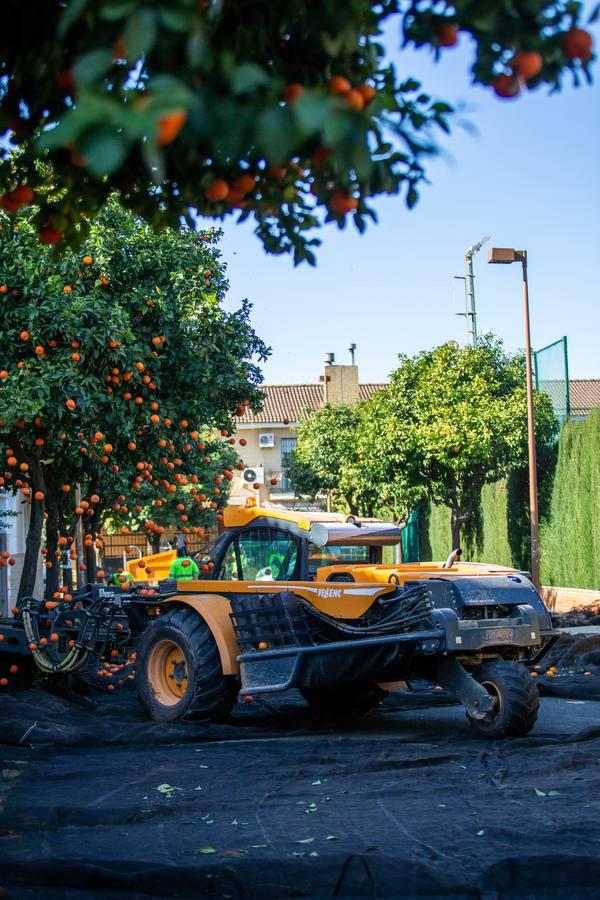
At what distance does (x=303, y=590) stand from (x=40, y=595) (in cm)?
2568

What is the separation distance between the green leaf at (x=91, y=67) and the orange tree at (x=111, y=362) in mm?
10859

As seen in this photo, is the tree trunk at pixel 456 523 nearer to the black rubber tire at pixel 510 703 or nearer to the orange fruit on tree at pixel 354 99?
the black rubber tire at pixel 510 703

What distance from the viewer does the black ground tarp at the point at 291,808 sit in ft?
17.4

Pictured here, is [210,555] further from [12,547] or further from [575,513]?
[12,547]

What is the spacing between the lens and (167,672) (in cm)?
1137

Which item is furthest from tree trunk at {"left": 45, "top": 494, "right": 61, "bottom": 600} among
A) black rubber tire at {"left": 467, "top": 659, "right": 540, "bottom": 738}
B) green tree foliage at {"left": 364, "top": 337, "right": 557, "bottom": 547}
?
green tree foliage at {"left": 364, "top": 337, "right": 557, "bottom": 547}

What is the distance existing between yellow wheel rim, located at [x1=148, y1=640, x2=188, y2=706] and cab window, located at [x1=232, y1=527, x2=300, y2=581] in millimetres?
870


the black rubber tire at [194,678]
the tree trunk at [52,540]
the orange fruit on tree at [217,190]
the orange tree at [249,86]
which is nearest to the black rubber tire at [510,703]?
the black rubber tire at [194,678]

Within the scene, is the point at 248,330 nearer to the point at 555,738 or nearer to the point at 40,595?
the point at 555,738

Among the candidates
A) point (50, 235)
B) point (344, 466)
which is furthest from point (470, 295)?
point (50, 235)

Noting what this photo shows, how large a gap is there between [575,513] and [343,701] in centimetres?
1532

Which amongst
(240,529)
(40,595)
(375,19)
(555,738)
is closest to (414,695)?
(240,529)

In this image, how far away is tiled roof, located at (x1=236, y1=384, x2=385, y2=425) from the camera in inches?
2702

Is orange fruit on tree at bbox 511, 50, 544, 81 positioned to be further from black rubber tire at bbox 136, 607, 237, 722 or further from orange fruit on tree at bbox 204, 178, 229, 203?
black rubber tire at bbox 136, 607, 237, 722
